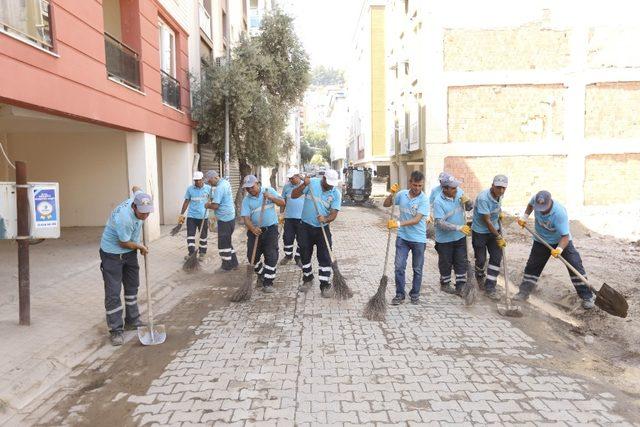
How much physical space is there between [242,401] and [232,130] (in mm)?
11939

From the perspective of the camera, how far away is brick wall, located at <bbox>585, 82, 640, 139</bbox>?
16.7 m

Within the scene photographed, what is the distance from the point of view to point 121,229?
483cm

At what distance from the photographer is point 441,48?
1692 centimetres

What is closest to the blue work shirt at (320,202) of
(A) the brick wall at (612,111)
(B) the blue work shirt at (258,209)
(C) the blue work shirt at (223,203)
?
(B) the blue work shirt at (258,209)

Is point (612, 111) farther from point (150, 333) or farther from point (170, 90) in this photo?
point (150, 333)

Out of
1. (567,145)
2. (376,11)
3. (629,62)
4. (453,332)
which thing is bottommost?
(453,332)

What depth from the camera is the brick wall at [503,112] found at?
1703cm

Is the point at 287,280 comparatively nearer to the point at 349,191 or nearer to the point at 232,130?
the point at 232,130

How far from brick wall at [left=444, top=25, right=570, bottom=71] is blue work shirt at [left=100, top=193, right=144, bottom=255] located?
14714 millimetres

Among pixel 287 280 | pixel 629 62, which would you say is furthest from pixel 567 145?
pixel 287 280

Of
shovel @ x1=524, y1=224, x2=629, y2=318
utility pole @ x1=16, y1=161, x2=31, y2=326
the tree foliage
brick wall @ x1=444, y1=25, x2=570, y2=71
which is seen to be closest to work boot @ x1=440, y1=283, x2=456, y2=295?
shovel @ x1=524, y1=224, x2=629, y2=318

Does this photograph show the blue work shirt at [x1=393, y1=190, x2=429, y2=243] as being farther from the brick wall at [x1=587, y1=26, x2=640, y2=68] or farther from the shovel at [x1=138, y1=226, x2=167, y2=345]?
the brick wall at [x1=587, y1=26, x2=640, y2=68]

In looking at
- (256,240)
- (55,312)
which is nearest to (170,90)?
(256,240)

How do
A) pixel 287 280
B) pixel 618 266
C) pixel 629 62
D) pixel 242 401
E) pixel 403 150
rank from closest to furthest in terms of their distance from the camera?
pixel 242 401, pixel 287 280, pixel 618 266, pixel 629 62, pixel 403 150
